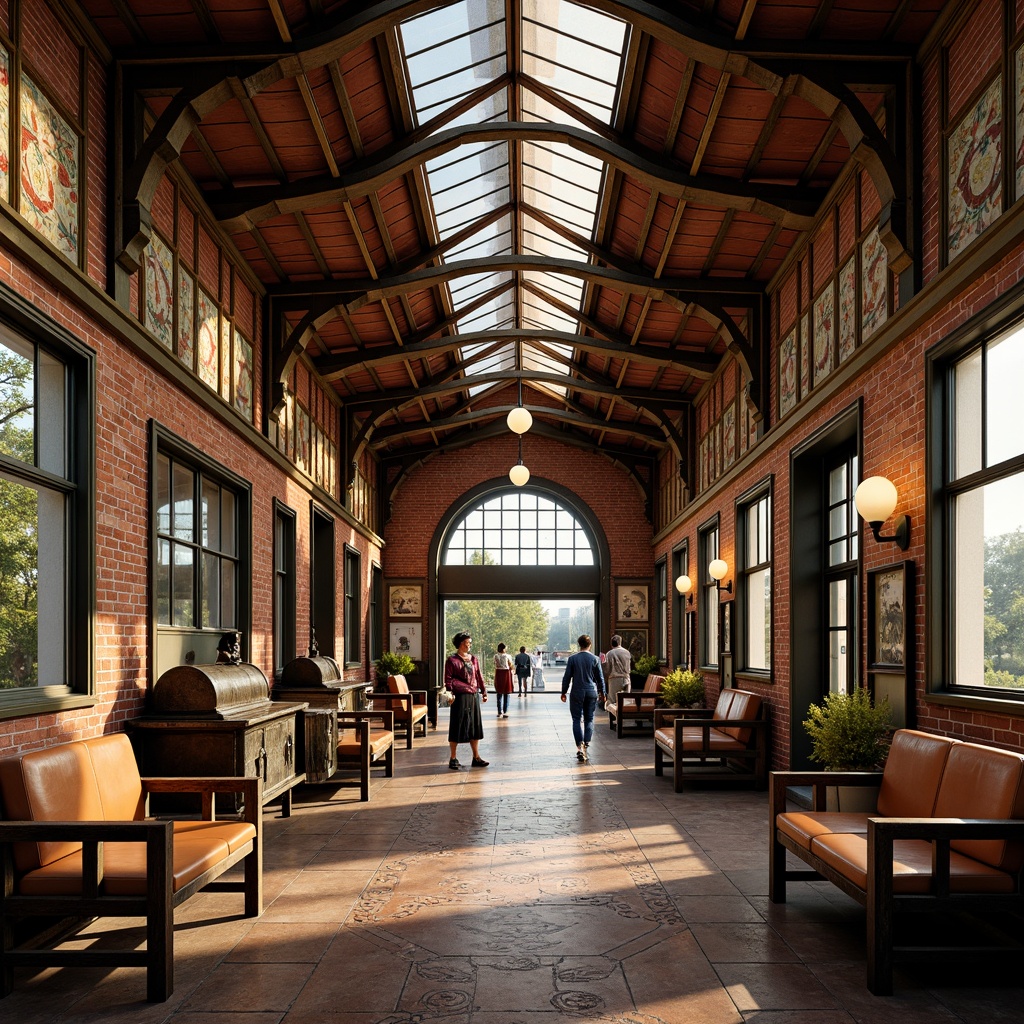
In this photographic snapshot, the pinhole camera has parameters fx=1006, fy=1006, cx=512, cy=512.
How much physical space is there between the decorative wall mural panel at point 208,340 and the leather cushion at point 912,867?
19.0 feet

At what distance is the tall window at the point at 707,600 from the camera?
45.3 feet

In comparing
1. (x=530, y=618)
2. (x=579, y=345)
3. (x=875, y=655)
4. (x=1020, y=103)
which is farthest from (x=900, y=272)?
(x=530, y=618)

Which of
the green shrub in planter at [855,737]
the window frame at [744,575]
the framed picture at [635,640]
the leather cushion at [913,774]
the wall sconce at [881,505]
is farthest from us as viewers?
the framed picture at [635,640]

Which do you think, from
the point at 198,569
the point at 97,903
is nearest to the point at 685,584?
the point at 198,569

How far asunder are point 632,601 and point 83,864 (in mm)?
16027

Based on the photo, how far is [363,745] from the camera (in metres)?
8.95

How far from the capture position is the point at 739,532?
38.6ft

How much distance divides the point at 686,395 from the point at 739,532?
368cm

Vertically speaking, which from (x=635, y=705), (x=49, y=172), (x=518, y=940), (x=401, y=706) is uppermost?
(x=49, y=172)

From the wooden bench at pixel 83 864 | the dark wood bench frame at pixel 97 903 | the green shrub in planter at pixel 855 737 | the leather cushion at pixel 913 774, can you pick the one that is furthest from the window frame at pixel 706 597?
the dark wood bench frame at pixel 97 903

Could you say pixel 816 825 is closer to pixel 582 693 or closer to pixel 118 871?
pixel 118 871

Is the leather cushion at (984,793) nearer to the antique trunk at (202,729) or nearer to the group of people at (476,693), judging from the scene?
the antique trunk at (202,729)

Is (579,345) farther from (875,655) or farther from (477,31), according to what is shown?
(875,655)

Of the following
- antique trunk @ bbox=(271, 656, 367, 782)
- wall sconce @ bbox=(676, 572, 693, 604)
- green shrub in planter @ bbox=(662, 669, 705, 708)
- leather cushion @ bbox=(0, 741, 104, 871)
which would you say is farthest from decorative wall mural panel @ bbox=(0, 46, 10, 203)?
wall sconce @ bbox=(676, 572, 693, 604)
